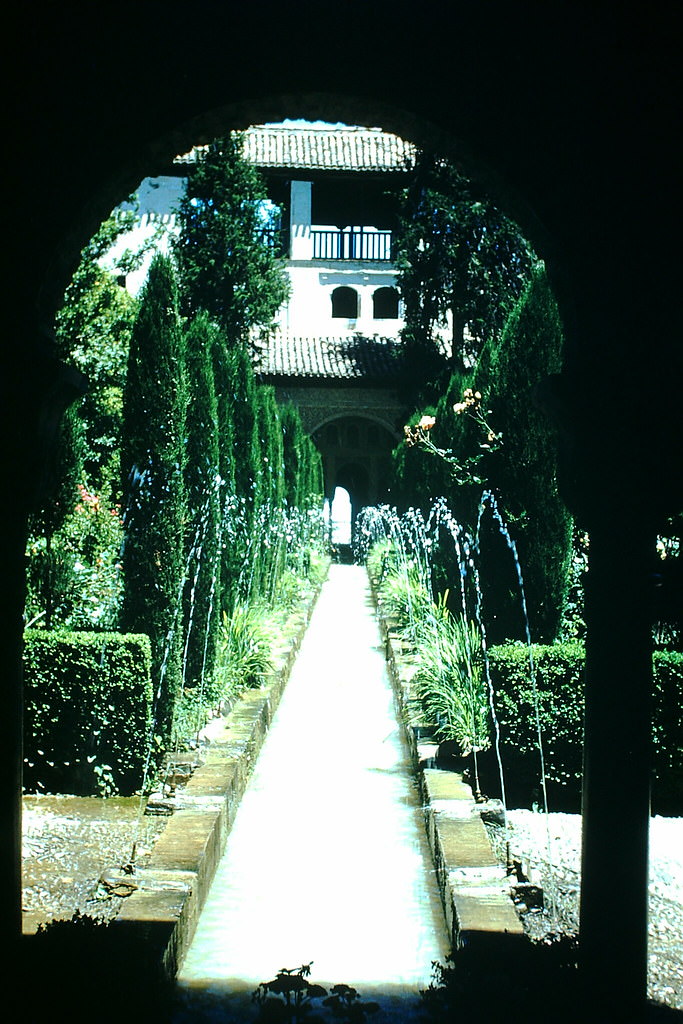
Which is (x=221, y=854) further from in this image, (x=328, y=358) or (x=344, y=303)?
(x=344, y=303)

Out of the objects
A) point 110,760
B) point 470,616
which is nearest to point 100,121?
point 110,760

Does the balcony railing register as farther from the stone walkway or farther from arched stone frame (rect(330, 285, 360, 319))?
the stone walkway

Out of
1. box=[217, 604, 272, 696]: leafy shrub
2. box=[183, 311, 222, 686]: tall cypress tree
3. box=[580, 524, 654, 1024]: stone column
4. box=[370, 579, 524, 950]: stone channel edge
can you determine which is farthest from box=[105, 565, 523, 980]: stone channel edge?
box=[217, 604, 272, 696]: leafy shrub

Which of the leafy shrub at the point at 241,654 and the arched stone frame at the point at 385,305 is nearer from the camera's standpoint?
the leafy shrub at the point at 241,654

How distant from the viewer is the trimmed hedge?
208 inches

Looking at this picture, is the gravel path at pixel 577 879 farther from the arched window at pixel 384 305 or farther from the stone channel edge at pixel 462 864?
the arched window at pixel 384 305

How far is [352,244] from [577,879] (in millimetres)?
27132

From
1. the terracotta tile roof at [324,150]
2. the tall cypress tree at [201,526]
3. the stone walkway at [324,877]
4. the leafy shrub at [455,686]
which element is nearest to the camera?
the stone walkway at [324,877]

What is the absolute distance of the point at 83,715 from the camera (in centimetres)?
529

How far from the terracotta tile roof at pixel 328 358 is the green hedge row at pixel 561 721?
67.0ft

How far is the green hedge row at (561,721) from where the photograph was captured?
531 centimetres

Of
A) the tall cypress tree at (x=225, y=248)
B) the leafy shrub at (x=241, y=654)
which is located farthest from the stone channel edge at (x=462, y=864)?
the tall cypress tree at (x=225, y=248)

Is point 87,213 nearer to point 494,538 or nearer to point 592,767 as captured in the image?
point 592,767

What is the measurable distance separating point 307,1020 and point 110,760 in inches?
118
